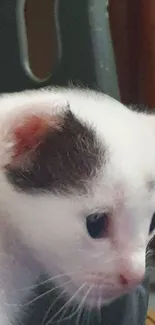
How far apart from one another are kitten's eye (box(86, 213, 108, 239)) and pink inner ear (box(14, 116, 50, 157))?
61mm

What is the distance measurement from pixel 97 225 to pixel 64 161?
0.16 feet

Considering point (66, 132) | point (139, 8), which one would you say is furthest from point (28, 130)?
point (139, 8)

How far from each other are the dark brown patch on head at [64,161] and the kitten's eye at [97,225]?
21 millimetres

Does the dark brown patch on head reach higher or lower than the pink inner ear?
lower

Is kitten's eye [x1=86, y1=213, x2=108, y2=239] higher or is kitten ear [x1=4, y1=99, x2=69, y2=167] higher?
kitten ear [x1=4, y1=99, x2=69, y2=167]

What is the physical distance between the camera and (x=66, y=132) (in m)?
0.45

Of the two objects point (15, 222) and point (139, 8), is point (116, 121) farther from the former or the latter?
point (139, 8)

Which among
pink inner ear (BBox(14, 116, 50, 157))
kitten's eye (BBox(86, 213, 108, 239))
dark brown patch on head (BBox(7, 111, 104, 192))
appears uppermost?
pink inner ear (BBox(14, 116, 50, 157))

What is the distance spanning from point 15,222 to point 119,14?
0.73 m

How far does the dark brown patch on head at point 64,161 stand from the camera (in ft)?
1.46

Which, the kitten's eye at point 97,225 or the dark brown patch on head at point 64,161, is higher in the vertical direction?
the dark brown patch on head at point 64,161

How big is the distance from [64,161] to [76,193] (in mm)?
23

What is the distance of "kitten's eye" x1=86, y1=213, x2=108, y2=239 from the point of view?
1.48 feet

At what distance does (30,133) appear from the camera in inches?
17.2
